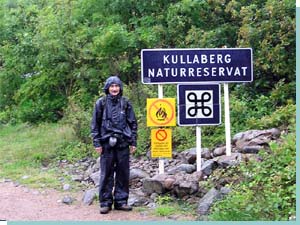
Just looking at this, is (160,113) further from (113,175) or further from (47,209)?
(47,209)

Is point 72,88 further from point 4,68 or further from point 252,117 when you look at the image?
point 252,117

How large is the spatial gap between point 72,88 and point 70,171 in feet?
18.1

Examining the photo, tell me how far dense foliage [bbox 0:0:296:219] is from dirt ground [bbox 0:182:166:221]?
239cm

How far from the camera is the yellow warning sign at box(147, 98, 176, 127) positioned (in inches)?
333

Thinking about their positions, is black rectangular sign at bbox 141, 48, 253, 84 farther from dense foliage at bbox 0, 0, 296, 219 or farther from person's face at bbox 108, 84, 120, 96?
dense foliage at bbox 0, 0, 296, 219

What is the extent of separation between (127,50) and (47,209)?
667cm

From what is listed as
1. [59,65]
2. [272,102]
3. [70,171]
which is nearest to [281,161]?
[272,102]

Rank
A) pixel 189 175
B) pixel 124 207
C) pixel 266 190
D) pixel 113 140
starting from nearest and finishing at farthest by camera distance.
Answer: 1. pixel 266 190
2. pixel 113 140
3. pixel 124 207
4. pixel 189 175

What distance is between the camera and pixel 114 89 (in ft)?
24.4

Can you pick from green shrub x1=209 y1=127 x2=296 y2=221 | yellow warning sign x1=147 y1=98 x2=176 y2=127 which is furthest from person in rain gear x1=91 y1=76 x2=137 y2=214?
green shrub x1=209 y1=127 x2=296 y2=221

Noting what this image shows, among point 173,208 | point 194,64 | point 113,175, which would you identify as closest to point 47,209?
point 113,175

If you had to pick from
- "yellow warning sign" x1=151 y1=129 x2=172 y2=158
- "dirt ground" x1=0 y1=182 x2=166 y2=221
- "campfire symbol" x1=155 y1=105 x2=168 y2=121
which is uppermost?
"campfire symbol" x1=155 y1=105 x2=168 y2=121

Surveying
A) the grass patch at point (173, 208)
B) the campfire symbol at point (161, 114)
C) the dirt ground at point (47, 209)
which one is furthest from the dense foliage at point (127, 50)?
the dirt ground at point (47, 209)

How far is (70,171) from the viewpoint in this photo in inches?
411
